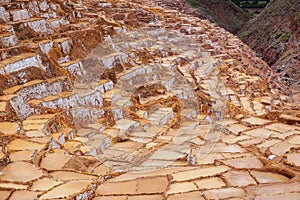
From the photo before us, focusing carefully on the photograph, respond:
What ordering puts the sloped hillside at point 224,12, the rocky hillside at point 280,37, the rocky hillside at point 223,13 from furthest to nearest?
the sloped hillside at point 224,12
the rocky hillside at point 223,13
the rocky hillside at point 280,37

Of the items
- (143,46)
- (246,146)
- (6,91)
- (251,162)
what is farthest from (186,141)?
(143,46)

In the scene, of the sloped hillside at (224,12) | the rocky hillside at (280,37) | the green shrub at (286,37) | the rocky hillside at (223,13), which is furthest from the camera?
Answer: the sloped hillside at (224,12)

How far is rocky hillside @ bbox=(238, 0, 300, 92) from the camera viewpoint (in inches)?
998

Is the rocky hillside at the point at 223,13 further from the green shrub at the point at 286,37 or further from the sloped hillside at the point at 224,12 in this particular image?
the green shrub at the point at 286,37

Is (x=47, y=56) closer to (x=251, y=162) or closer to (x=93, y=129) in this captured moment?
(x=93, y=129)

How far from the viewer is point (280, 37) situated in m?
30.7

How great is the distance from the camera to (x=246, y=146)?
18.7 ft

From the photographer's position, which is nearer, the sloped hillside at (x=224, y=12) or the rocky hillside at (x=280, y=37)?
the rocky hillside at (x=280, y=37)

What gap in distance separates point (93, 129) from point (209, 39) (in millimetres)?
14426

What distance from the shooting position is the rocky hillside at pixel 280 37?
25344 mm

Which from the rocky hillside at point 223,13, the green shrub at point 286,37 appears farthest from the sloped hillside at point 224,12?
the green shrub at point 286,37

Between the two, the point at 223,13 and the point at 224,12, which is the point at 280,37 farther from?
the point at 224,12

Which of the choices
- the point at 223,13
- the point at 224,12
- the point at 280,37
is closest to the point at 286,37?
the point at 280,37

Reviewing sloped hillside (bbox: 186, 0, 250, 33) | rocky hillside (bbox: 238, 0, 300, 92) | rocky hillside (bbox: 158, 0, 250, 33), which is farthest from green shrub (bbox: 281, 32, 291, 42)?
sloped hillside (bbox: 186, 0, 250, 33)
